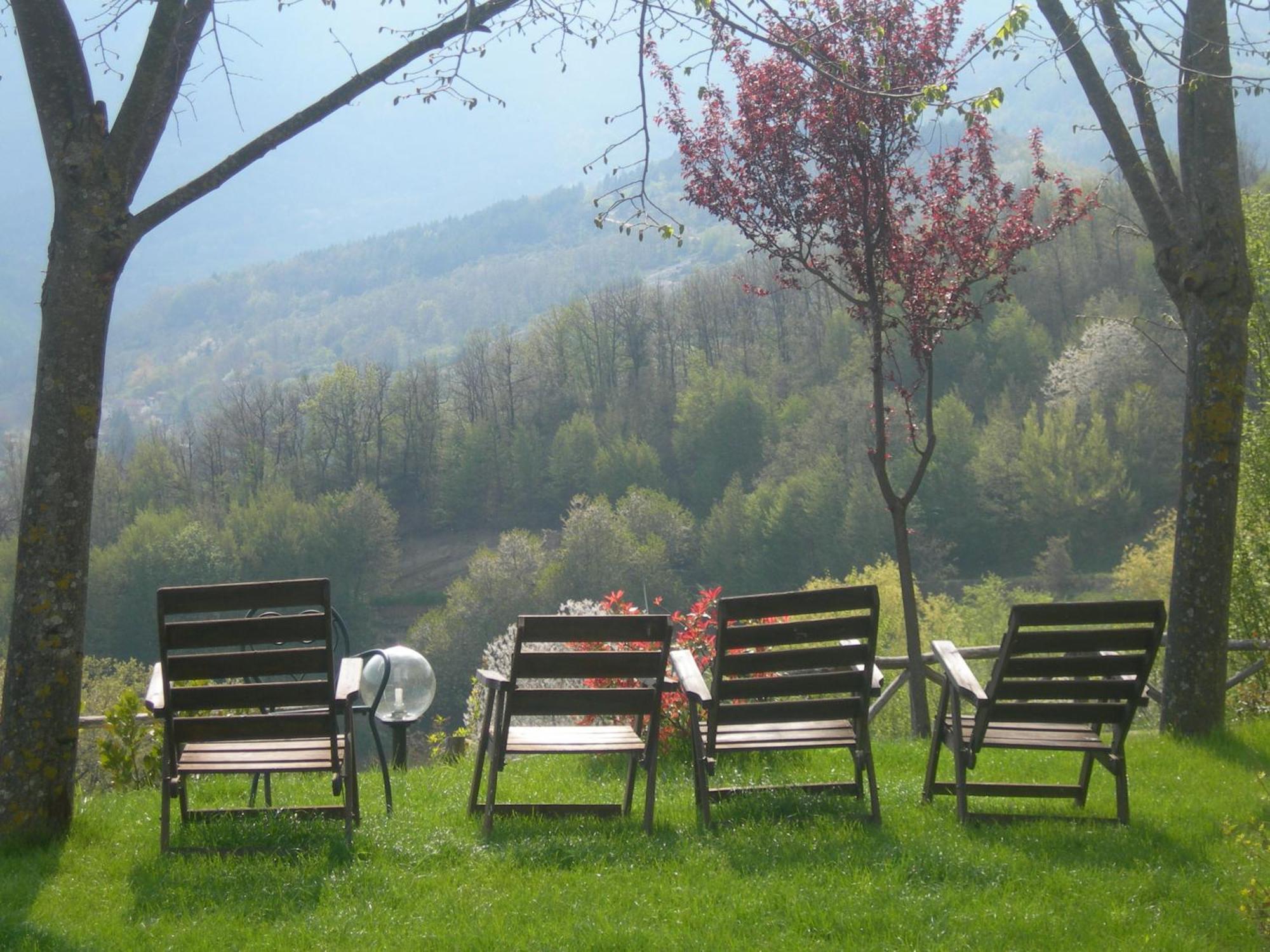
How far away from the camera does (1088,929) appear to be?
349cm

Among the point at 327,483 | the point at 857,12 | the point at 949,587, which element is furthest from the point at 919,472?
the point at 327,483

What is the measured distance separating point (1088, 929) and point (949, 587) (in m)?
57.2

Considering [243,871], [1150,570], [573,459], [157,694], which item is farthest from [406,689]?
[573,459]

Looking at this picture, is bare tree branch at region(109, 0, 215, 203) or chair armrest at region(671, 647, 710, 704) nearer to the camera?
Result: chair armrest at region(671, 647, 710, 704)

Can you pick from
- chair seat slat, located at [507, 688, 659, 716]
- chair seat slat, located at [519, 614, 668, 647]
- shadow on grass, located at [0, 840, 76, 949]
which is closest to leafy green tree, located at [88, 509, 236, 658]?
shadow on grass, located at [0, 840, 76, 949]

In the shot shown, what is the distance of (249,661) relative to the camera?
14.6 feet

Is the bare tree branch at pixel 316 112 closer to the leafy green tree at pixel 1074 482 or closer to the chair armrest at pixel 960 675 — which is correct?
the chair armrest at pixel 960 675

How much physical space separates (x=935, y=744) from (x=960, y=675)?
1.33 ft

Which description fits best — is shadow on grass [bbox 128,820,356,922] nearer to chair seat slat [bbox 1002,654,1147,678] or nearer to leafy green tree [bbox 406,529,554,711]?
chair seat slat [bbox 1002,654,1147,678]

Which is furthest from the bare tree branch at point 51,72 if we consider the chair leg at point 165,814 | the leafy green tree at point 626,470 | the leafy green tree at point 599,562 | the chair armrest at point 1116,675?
the leafy green tree at point 626,470

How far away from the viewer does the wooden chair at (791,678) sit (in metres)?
4.71

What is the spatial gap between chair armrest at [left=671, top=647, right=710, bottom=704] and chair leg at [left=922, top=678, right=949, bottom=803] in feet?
3.34

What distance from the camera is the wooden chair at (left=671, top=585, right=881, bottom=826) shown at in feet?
15.5

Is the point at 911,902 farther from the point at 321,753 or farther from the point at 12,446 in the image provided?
the point at 12,446
